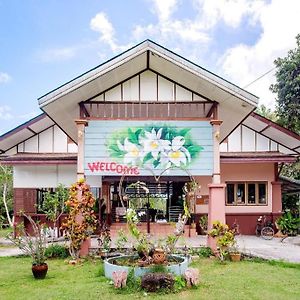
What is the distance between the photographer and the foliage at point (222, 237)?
11.0 meters

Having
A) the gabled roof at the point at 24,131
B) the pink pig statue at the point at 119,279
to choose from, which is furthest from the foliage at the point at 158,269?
the gabled roof at the point at 24,131

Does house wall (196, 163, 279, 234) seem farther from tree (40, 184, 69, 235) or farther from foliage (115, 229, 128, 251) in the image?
foliage (115, 229, 128, 251)

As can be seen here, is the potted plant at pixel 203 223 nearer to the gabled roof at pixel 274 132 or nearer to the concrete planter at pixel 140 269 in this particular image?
the gabled roof at pixel 274 132

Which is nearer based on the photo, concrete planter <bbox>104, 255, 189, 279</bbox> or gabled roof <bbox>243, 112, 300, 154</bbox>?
concrete planter <bbox>104, 255, 189, 279</bbox>

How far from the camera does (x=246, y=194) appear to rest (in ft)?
58.6

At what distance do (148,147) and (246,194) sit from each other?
7.03m

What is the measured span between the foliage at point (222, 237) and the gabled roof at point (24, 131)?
791 cm

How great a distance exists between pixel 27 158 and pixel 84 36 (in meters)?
A: 6.90

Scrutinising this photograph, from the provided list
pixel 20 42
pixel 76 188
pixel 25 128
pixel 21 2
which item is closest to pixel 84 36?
pixel 21 2

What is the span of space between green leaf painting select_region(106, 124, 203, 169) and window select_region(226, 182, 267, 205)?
20.0 feet

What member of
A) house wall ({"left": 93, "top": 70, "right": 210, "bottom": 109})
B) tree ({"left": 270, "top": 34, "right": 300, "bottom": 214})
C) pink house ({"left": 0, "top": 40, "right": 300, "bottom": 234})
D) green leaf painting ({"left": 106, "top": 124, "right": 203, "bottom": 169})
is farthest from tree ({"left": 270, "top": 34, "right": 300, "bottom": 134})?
green leaf painting ({"left": 106, "top": 124, "right": 203, "bottom": 169})

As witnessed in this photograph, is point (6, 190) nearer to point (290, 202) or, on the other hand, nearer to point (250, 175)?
point (250, 175)

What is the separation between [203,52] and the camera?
11.9 m

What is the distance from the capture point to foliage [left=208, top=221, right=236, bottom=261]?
11.0 metres
